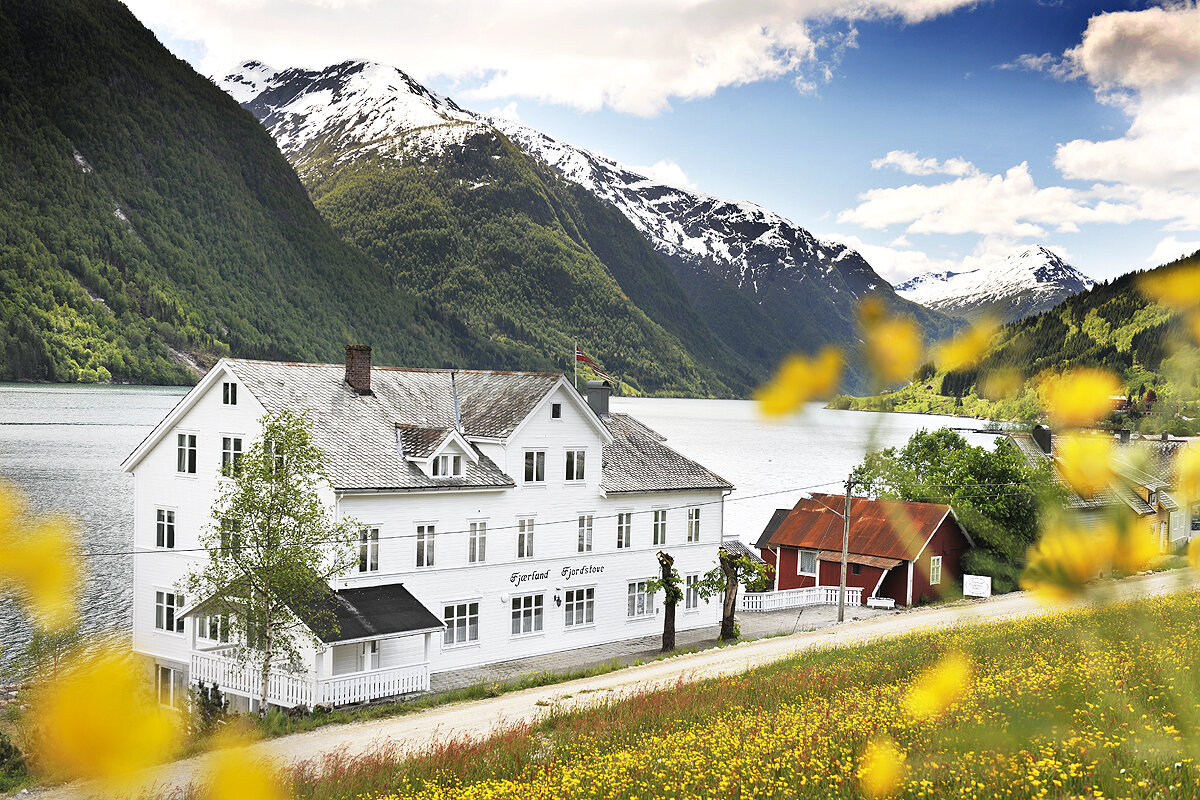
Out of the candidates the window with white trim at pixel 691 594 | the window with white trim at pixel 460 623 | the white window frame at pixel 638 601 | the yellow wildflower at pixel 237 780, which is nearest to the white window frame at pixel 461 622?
the window with white trim at pixel 460 623

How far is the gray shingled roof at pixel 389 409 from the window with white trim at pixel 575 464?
293 centimetres

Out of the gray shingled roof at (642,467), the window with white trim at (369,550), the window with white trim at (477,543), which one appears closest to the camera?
the window with white trim at (369,550)

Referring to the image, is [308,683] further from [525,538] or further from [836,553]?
[836,553]

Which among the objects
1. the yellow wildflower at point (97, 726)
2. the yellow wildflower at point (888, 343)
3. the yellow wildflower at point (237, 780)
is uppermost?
the yellow wildflower at point (888, 343)

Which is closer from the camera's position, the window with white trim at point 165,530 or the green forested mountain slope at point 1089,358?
the green forested mountain slope at point 1089,358

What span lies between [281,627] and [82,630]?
21.6 m

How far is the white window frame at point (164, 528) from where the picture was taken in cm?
3684

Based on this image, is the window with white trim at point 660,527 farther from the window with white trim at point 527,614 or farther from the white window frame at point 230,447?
the white window frame at point 230,447

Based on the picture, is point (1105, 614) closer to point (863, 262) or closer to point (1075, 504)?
point (1075, 504)

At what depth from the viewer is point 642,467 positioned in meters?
44.7

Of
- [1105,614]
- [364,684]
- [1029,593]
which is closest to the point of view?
[1029,593]

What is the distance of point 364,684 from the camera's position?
30609mm

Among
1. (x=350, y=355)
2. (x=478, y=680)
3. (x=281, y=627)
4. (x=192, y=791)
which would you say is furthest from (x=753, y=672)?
(x=350, y=355)

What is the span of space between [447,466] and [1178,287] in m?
35.0
